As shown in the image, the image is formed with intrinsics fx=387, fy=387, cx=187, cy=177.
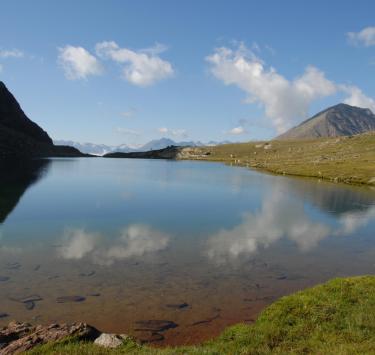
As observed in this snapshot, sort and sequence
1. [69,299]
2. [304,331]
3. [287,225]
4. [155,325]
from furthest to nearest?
[287,225], [69,299], [155,325], [304,331]

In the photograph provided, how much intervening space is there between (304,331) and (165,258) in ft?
65.9

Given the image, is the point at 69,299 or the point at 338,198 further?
the point at 338,198

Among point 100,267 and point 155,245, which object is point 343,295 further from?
point 155,245

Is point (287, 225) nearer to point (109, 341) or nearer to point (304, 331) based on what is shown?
point (304, 331)

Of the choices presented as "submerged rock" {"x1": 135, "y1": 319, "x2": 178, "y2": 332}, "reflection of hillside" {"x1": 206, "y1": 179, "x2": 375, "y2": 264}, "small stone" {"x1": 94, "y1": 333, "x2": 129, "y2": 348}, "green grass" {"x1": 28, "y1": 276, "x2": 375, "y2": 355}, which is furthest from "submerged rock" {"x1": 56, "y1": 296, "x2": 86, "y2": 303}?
"reflection of hillside" {"x1": 206, "y1": 179, "x2": 375, "y2": 264}

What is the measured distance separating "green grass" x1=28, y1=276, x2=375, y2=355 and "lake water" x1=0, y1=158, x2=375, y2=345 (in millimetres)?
4118

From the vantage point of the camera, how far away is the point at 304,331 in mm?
19000

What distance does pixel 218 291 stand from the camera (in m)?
29.8

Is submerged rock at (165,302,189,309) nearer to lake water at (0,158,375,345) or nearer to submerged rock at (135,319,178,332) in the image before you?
lake water at (0,158,375,345)

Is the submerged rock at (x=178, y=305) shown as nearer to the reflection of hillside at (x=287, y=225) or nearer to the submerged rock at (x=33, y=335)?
the submerged rock at (x=33, y=335)

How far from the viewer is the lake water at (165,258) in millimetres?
25344

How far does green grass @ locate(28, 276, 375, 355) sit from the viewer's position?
16.1m

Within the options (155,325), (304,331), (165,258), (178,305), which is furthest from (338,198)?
(304,331)

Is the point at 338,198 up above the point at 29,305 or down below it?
above
